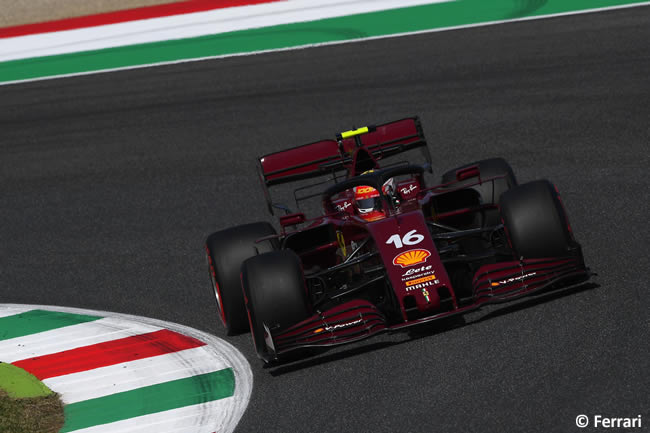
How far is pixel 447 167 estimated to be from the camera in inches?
439

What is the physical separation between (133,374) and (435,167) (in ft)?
16.7

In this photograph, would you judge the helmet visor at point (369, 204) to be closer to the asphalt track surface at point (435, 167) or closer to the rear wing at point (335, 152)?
the rear wing at point (335, 152)

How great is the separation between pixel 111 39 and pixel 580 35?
9.95 meters

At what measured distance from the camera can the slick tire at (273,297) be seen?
657cm

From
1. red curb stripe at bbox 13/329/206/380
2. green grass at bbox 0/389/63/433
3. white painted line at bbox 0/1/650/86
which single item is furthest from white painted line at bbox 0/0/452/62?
green grass at bbox 0/389/63/433

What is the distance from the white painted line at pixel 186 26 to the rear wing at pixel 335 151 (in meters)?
11.3

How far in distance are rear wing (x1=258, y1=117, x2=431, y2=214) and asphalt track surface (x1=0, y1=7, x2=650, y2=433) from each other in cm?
120

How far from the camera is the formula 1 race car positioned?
21.3 feet

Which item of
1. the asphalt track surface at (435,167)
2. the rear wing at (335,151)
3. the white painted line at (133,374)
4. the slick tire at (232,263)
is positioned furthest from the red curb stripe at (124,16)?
the white painted line at (133,374)

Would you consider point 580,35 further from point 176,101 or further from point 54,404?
point 54,404

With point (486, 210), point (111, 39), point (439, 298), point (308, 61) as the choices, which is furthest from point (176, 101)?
point (439, 298)

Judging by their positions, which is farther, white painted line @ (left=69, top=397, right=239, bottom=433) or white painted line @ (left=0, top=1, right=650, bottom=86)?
white painted line @ (left=0, top=1, right=650, bottom=86)

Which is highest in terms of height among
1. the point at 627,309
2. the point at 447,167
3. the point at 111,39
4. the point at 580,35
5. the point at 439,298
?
the point at 111,39

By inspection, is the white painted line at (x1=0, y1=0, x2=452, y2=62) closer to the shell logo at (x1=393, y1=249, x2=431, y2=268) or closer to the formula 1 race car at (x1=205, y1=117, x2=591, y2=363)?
the formula 1 race car at (x1=205, y1=117, x2=591, y2=363)
